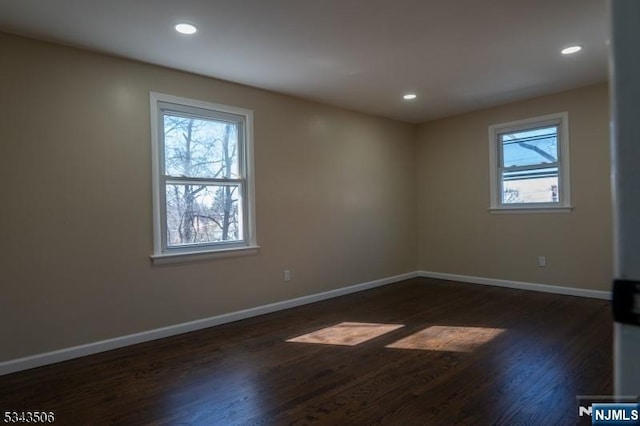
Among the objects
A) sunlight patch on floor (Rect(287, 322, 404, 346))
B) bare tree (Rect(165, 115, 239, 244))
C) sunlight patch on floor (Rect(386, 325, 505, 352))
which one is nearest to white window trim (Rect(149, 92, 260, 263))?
bare tree (Rect(165, 115, 239, 244))

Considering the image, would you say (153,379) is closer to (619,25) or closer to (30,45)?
(30,45)

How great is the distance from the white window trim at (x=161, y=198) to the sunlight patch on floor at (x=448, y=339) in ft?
6.20

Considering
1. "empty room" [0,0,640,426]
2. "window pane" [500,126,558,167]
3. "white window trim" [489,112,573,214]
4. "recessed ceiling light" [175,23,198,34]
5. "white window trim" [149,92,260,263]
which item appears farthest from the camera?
"window pane" [500,126,558,167]

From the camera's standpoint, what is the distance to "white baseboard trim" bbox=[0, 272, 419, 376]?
9.02 feet

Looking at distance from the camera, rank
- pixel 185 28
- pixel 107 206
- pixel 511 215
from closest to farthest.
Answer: pixel 185 28 → pixel 107 206 → pixel 511 215

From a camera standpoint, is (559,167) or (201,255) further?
(559,167)

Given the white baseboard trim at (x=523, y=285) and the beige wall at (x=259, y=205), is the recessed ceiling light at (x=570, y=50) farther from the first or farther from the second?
the white baseboard trim at (x=523, y=285)

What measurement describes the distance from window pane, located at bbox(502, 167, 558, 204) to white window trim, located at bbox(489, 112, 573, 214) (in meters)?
0.06

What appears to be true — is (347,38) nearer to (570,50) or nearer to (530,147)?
(570,50)

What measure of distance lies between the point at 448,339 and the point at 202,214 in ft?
8.69

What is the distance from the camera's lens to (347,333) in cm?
340

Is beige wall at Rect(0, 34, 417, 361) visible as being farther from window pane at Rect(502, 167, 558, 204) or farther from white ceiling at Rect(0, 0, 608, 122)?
window pane at Rect(502, 167, 558, 204)

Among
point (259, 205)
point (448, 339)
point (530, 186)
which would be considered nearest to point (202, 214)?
point (259, 205)

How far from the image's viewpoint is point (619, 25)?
429mm
